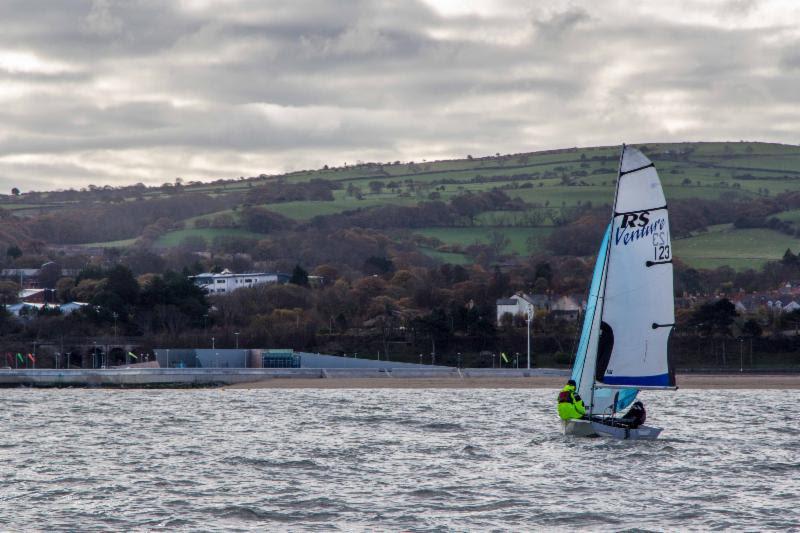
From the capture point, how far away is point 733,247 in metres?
181

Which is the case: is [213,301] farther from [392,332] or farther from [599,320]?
[599,320]

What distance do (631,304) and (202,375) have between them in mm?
55124

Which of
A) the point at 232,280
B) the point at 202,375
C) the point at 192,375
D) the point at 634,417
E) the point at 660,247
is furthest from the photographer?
the point at 232,280

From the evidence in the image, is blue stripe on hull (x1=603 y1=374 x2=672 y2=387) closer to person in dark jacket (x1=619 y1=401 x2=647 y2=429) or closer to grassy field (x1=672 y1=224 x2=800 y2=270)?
person in dark jacket (x1=619 y1=401 x2=647 y2=429)

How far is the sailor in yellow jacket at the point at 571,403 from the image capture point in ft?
133

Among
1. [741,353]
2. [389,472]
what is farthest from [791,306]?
[389,472]

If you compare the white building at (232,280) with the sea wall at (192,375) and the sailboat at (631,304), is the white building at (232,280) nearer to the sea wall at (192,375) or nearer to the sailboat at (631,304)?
the sea wall at (192,375)

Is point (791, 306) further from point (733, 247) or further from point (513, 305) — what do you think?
point (733, 247)

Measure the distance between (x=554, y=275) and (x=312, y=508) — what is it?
440 feet

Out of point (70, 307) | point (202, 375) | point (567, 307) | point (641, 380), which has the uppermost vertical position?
point (70, 307)

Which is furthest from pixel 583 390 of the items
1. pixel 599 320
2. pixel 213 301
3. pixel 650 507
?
pixel 213 301

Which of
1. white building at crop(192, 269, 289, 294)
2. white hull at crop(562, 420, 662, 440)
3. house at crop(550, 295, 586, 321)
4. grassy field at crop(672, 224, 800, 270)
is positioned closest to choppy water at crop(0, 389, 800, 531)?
white hull at crop(562, 420, 662, 440)

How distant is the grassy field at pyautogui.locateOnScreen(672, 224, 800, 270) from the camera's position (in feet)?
554

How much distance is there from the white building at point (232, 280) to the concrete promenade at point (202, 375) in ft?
228
